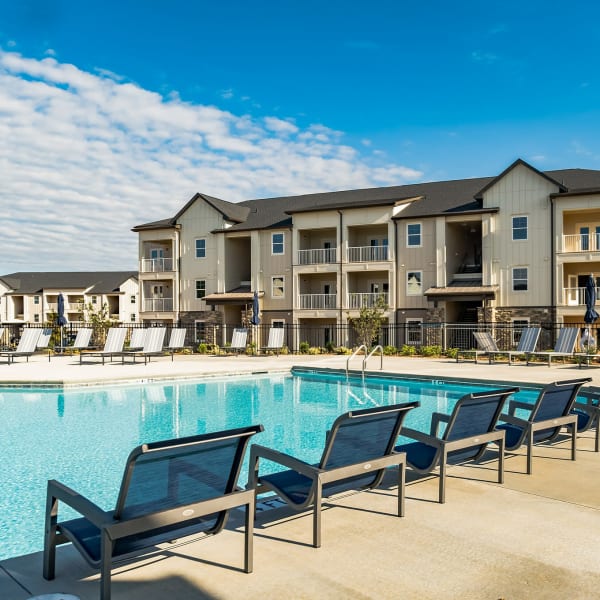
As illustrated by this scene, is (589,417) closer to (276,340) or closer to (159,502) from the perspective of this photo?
(159,502)

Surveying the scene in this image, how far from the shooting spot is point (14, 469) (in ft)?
27.6

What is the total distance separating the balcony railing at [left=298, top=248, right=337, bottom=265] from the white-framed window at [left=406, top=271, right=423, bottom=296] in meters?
4.43

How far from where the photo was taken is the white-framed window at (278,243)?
35562mm

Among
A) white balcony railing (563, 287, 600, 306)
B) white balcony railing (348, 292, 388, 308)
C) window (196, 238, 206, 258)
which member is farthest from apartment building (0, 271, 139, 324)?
white balcony railing (563, 287, 600, 306)

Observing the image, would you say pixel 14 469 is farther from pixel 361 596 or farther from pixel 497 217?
pixel 497 217

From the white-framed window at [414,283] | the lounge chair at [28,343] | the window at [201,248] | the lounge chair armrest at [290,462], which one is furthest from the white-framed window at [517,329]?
the lounge chair armrest at [290,462]

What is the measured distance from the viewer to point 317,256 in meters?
34.7

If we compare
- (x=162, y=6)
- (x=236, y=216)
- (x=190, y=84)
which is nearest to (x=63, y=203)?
(x=236, y=216)

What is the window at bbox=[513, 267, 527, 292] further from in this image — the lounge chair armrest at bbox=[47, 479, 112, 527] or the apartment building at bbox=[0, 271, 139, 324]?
the apartment building at bbox=[0, 271, 139, 324]

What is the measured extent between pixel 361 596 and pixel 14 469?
667cm

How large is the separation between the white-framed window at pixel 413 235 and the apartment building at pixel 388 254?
0.21 feet

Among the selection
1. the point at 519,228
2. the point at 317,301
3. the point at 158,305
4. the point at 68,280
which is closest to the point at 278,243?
the point at 317,301

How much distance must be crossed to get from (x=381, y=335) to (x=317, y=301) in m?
5.85

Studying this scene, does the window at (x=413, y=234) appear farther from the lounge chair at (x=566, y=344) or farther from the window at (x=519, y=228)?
the lounge chair at (x=566, y=344)
